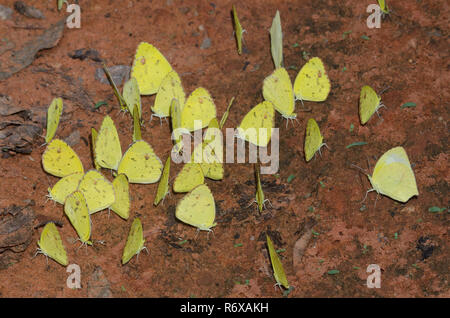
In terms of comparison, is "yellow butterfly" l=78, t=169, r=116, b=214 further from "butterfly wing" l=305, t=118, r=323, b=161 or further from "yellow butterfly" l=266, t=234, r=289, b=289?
"butterfly wing" l=305, t=118, r=323, b=161

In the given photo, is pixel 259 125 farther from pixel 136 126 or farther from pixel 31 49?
pixel 31 49

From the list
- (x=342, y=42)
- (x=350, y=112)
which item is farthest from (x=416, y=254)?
(x=342, y=42)

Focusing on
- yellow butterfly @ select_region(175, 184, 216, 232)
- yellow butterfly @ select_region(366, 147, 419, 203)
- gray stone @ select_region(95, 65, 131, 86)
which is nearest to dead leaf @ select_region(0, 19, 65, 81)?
gray stone @ select_region(95, 65, 131, 86)

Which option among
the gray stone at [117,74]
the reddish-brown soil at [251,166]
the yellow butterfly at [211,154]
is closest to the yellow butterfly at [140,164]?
the reddish-brown soil at [251,166]

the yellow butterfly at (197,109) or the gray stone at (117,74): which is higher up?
the gray stone at (117,74)

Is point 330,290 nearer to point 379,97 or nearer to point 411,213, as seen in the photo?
point 411,213

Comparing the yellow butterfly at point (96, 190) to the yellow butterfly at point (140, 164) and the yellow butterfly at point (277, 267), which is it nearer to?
the yellow butterfly at point (140, 164)

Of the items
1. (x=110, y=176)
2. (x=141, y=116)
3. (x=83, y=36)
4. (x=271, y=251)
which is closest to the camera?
(x=271, y=251)
